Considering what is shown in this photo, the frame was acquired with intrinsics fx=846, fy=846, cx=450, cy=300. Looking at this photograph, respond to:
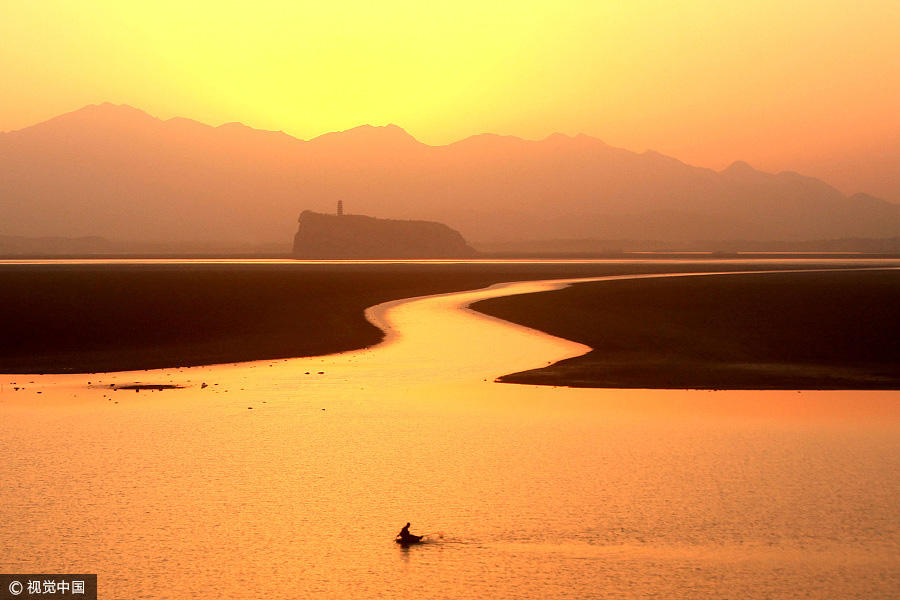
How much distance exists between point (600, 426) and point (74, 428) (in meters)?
10.8

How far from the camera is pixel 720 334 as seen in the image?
121ft

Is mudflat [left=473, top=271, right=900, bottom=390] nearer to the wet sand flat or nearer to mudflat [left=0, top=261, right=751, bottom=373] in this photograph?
mudflat [left=0, top=261, right=751, bottom=373]

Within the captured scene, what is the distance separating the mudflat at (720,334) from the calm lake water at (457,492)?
Answer: 318 cm

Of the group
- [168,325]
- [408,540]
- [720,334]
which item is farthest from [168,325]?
[408,540]

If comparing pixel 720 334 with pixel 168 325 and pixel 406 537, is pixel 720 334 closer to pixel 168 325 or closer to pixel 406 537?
pixel 168 325

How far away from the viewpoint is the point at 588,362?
28.4 meters

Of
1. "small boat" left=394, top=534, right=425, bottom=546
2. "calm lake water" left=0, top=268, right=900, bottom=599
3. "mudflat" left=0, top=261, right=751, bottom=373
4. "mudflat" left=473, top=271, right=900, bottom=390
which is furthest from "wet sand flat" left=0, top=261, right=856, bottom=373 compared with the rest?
"small boat" left=394, top=534, right=425, bottom=546

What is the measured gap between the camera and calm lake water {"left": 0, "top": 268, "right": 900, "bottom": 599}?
9406 millimetres

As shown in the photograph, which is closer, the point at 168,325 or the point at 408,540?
A: the point at 408,540

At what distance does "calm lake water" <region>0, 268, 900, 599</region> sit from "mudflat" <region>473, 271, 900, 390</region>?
318 centimetres

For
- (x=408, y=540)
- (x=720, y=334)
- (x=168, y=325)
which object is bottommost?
(x=408, y=540)

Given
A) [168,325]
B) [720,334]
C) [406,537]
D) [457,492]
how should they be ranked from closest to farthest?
[406,537], [457,492], [720,334], [168,325]

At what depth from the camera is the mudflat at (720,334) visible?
2533 cm

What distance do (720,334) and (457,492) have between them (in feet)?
89.1
